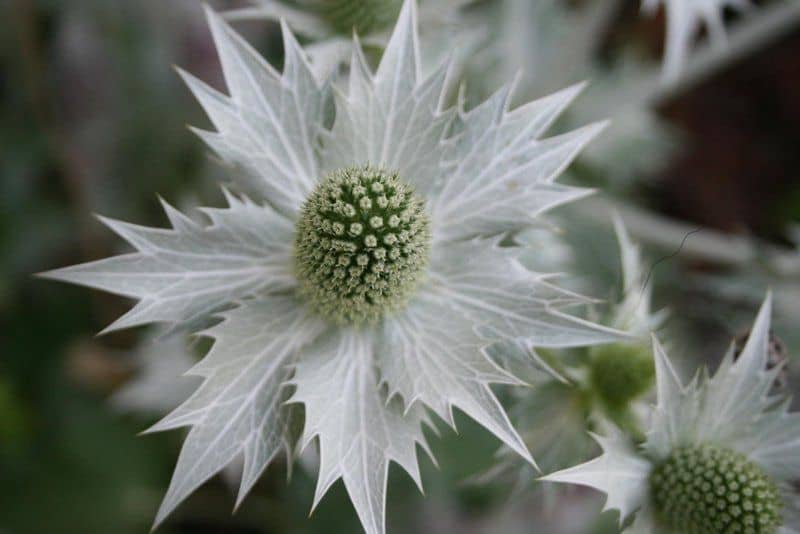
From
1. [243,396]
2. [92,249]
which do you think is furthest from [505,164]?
[92,249]

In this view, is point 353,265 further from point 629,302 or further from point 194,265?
point 629,302

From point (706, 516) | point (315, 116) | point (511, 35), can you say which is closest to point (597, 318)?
point (706, 516)

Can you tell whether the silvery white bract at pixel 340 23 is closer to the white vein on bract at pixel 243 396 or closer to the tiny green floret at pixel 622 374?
the white vein on bract at pixel 243 396

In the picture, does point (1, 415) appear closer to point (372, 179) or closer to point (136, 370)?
point (136, 370)

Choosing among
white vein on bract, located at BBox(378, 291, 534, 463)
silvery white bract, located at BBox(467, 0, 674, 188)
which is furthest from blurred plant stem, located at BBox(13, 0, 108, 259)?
white vein on bract, located at BBox(378, 291, 534, 463)

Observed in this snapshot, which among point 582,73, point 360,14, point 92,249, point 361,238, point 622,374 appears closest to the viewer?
point 361,238

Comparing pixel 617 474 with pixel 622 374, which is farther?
pixel 622 374

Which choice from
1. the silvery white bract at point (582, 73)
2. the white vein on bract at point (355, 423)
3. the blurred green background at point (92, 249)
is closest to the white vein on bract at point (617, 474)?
the white vein on bract at point (355, 423)
